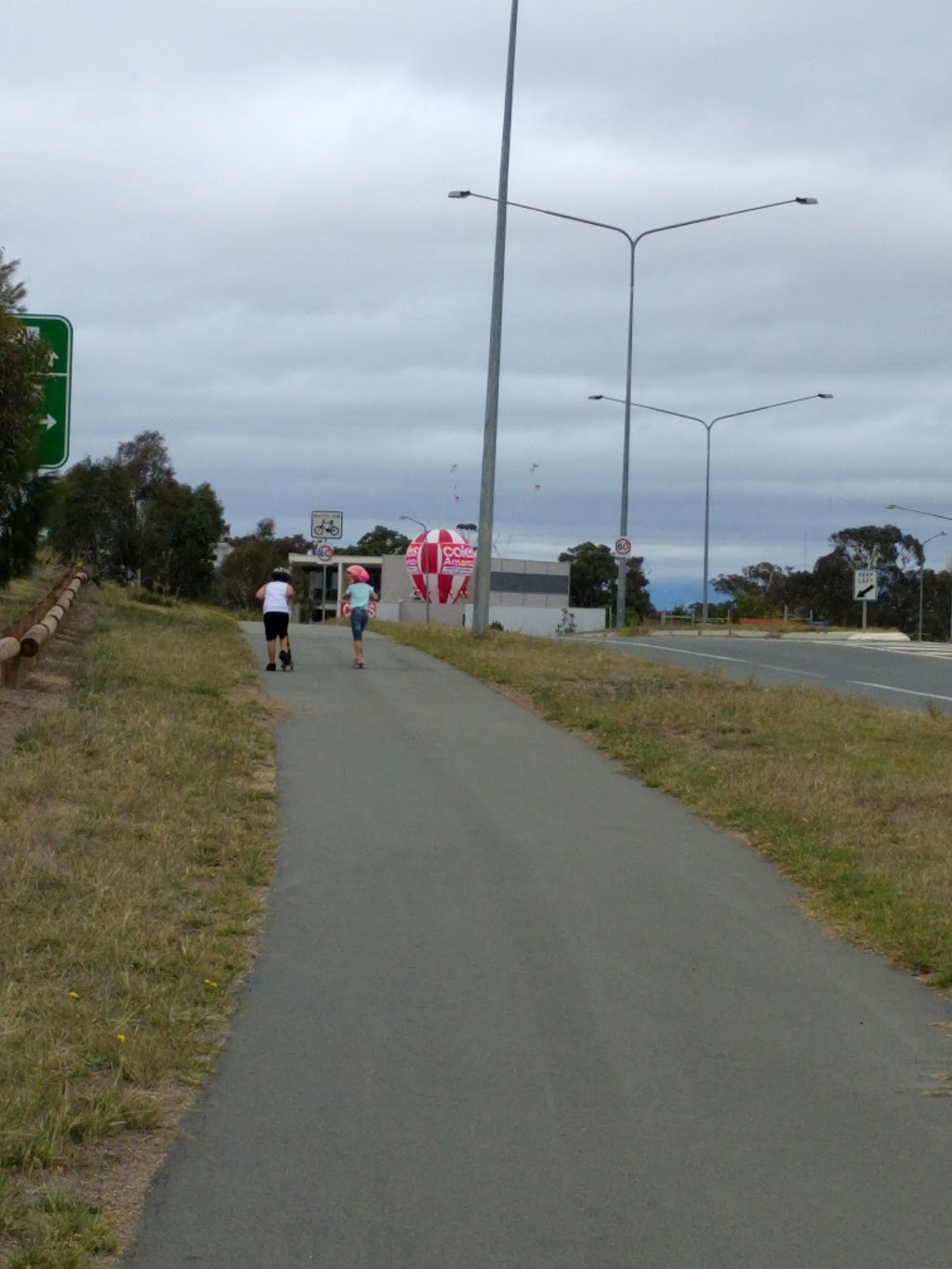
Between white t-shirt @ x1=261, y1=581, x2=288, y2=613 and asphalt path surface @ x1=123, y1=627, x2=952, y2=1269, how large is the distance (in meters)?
10.4

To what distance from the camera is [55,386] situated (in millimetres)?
16531

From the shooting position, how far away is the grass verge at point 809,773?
28.1 feet

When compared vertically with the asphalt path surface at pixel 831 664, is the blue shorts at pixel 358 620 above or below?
above

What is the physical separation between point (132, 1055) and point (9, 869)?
2.69 meters

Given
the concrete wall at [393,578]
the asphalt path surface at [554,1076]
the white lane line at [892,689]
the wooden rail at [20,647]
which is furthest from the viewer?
the concrete wall at [393,578]

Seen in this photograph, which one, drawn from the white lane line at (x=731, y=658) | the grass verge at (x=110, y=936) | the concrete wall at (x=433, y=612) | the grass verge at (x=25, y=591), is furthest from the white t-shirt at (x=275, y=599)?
the concrete wall at (x=433, y=612)

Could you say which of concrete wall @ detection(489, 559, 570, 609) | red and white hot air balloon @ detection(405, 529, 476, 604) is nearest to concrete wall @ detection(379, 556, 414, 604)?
concrete wall @ detection(489, 559, 570, 609)

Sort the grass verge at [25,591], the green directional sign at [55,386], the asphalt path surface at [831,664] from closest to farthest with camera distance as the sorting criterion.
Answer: the green directional sign at [55,386] < the asphalt path surface at [831,664] < the grass verge at [25,591]

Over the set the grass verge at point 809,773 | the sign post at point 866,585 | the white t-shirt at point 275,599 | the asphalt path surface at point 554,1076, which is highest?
the sign post at point 866,585

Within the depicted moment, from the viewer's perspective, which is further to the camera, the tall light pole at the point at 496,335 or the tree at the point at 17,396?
the tall light pole at the point at 496,335

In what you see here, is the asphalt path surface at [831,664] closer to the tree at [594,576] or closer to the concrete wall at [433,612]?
the concrete wall at [433,612]

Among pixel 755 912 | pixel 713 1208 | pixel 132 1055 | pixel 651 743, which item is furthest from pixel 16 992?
pixel 651 743

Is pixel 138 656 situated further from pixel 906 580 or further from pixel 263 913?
pixel 906 580

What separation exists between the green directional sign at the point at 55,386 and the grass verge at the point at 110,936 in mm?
2766
